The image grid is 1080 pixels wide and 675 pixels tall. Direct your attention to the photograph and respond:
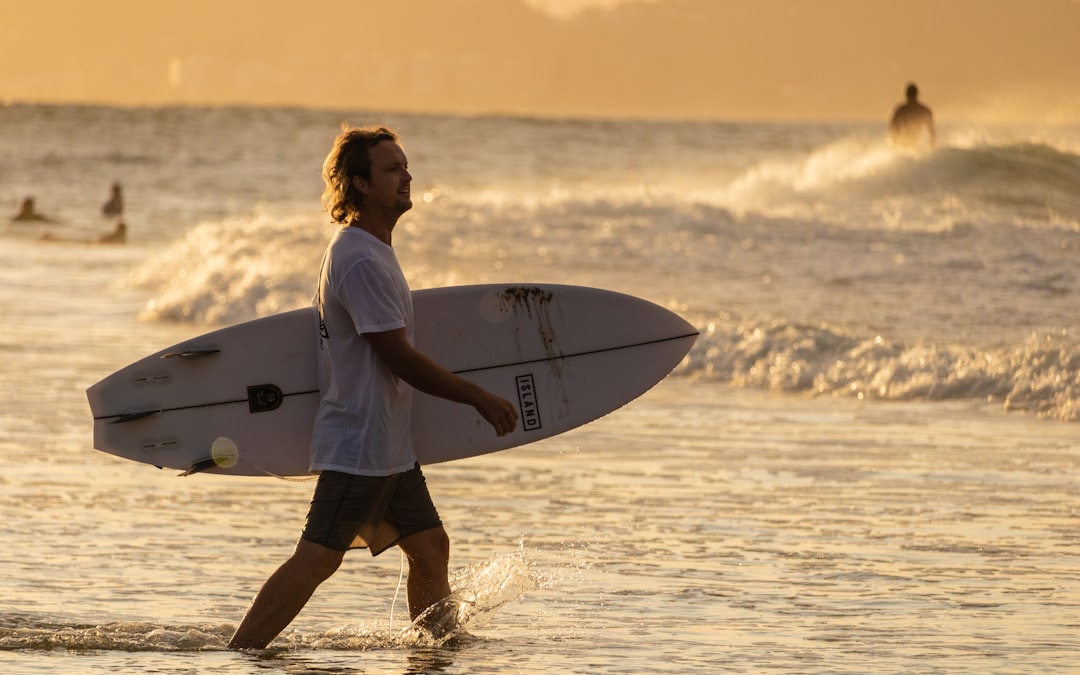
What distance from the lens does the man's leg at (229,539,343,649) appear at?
4.38 m

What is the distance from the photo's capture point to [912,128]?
23656 mm

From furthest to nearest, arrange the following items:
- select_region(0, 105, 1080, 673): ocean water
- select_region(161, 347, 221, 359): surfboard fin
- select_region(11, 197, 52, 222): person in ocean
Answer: select_region(11, 197, 52, 222): person in ocean
select_region(161, 347, 221, 359): surfboard fin
select_region(0, 105, 1080, 673): ocean water

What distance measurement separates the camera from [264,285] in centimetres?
1527

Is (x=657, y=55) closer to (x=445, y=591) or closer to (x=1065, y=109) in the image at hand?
(x=1065, y=109)

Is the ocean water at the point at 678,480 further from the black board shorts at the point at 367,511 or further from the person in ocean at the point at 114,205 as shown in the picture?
the person in ocean at the point at 114,205

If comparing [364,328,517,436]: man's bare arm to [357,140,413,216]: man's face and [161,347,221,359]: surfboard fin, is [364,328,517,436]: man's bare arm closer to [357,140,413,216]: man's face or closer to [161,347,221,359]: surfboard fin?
[357,140,413,216]: man's face

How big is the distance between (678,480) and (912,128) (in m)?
17.5

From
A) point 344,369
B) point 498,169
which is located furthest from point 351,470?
point 498,169

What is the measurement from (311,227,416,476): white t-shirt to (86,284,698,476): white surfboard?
1.86ft

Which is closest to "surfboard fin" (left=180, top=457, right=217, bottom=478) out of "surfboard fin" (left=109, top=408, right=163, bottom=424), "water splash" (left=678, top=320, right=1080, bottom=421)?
"surfboard fin" (left=109, top=408, right=163, bottom=424)

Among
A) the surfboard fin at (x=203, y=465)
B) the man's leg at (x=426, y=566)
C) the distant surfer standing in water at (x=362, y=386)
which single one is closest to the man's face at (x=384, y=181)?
the distant surfer standing in water at (x=362, y=386)

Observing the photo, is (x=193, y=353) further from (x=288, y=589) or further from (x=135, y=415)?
(x=288, y=589)

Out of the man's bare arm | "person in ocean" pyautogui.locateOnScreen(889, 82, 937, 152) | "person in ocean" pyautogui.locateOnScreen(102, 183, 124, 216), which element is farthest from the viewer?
"person in ocean" pyautogui.locateOnScreen(102, 183, 124, 216)

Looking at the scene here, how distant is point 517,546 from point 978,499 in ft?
6.08
